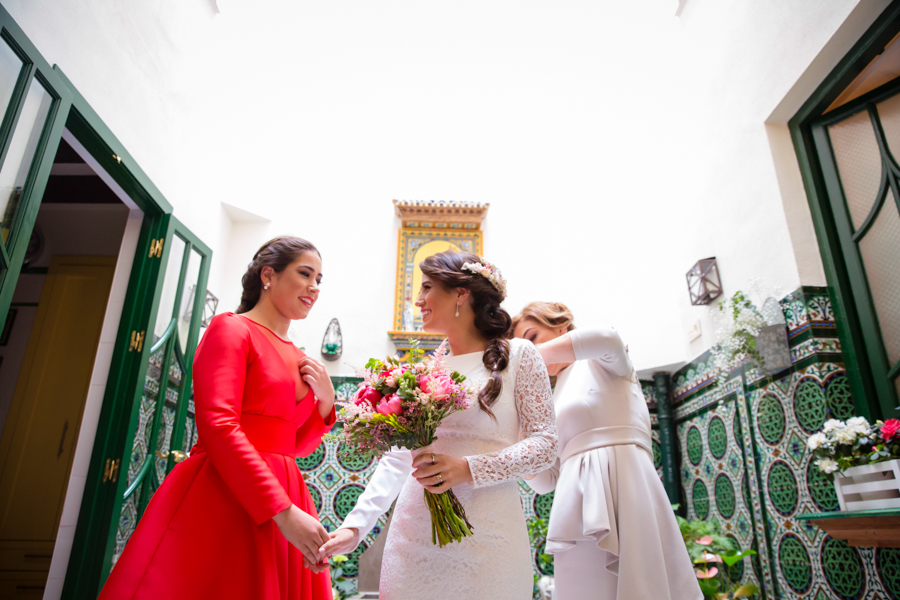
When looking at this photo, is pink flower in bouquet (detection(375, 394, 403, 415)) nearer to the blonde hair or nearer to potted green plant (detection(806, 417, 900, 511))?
the blonde hair

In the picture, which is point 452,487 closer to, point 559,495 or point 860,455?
point 559,495

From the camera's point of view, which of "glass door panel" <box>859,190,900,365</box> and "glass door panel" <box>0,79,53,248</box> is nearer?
"glass door panel" <box>0,79,53,248</box>

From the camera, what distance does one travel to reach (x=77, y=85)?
277cm

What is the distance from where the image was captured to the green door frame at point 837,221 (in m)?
2.74

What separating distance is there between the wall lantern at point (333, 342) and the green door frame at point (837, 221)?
370cm

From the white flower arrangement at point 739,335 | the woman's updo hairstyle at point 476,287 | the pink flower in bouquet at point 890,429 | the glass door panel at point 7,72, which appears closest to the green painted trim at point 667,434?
the white flower arrangement at point 739,335

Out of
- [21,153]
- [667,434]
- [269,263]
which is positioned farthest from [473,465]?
[667,434]

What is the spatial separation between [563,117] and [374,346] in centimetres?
313

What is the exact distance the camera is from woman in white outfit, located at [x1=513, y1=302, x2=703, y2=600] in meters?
1.88

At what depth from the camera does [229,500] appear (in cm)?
156

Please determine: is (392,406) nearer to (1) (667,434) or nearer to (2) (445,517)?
(2) (445,517)

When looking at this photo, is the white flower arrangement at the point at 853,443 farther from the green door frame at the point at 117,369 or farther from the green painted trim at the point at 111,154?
the green painted trim at the point at 111,154

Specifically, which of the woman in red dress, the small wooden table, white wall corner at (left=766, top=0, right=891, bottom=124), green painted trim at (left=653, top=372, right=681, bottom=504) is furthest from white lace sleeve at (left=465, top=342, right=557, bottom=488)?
green painted trim at (left=653, top=372, right=681, bottom=504)

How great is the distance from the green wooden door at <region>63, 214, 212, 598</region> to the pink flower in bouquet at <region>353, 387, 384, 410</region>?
224cm
